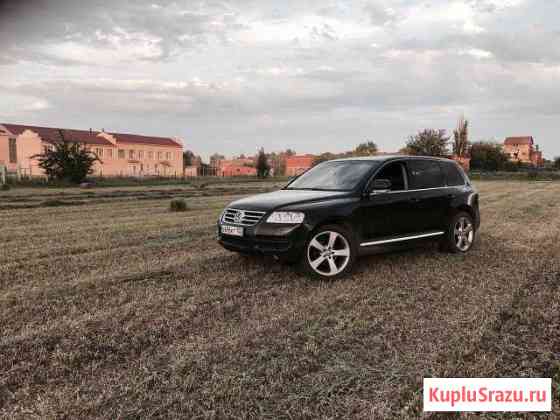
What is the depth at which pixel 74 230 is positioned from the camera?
9695 mm

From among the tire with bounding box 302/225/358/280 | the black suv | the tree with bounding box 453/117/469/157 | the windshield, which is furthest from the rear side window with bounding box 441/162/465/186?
the tree with bounding box 453/117/469/157

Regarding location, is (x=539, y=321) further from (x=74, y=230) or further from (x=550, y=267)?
(x=74, y=230)

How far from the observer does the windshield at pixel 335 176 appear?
6125 mm

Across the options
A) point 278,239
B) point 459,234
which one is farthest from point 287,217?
point 459,234

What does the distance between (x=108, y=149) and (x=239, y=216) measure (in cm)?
7160

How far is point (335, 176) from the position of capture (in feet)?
21.4

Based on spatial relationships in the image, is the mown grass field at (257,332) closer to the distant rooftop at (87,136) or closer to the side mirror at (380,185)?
the side mirror at (380,185)

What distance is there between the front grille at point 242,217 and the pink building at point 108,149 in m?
49.6

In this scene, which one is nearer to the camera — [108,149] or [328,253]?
[328,253]

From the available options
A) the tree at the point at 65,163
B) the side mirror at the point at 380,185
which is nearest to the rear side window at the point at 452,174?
the side mirror at the point at 380,185

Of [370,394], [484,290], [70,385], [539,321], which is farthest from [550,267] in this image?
[70,385]

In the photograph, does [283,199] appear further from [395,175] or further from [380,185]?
[395,175]

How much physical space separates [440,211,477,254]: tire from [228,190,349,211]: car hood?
228 centimetres

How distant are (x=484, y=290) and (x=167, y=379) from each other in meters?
3.79
